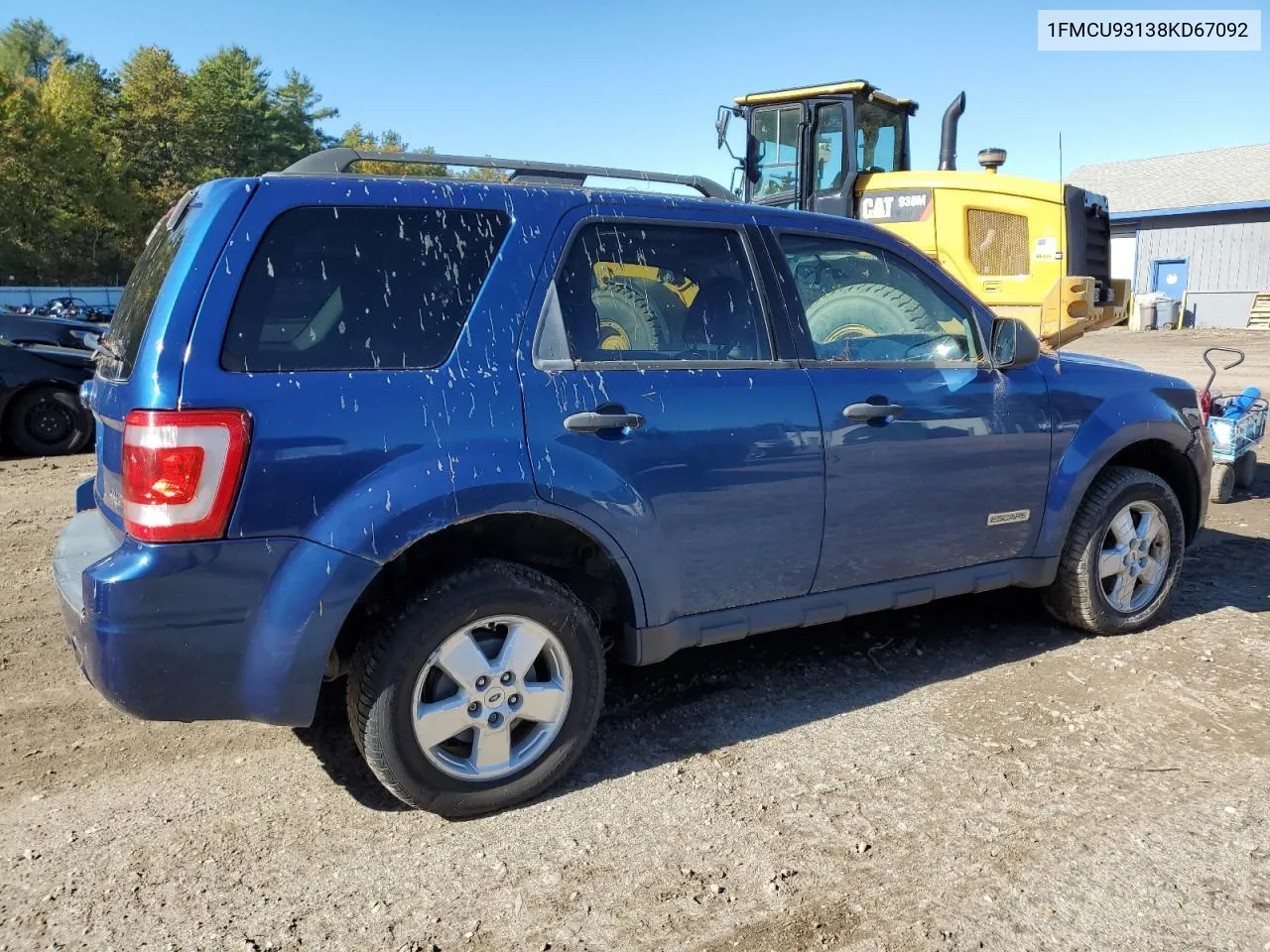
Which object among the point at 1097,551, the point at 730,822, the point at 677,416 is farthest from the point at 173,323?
the point at 1097,551

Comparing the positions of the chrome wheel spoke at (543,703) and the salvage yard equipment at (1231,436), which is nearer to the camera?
the chrome wheel spoke at (543,703)

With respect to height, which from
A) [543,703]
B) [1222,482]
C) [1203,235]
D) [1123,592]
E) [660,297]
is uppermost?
[1203,235]

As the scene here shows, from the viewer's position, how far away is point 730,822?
3006 mm

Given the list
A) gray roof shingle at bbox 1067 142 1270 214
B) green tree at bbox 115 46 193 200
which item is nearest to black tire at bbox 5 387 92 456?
gray roof shingle at bbox 1067 142 1270 214

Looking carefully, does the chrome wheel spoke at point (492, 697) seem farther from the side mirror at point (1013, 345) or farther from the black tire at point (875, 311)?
the side mirror at point (1013, 345)

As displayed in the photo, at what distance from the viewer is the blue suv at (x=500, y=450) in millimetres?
2609

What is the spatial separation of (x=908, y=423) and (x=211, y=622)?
8.19 ft

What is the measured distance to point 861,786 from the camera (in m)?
3.22

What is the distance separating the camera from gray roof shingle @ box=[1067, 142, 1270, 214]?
104ft

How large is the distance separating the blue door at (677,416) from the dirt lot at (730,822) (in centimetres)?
63

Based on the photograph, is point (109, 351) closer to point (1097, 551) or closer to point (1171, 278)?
point (1097, 551)

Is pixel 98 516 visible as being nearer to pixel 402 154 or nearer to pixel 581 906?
pixel 402 154

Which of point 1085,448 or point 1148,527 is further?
point 1148,527

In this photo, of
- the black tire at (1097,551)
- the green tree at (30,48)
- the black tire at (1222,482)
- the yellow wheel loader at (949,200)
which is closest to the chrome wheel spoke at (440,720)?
the black tire at (1097,551)
